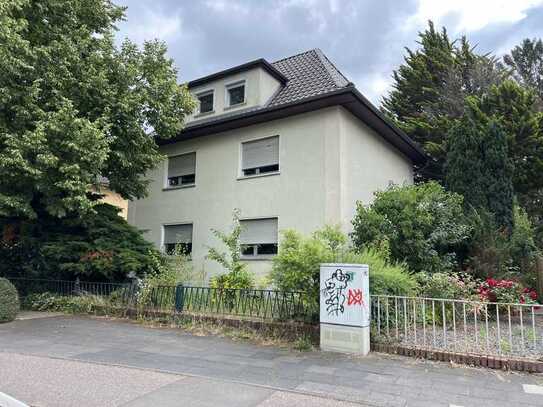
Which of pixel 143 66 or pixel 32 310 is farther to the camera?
pixel 143 66

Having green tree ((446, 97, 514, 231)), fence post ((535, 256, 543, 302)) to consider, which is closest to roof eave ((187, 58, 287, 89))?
green tree ((446, 97, 514, 231))

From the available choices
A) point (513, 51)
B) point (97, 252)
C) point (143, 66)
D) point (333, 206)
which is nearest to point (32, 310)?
point (97, 252)

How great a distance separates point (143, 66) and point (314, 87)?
5.22m

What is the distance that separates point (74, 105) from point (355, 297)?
29.6 ft

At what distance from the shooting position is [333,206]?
12.0m

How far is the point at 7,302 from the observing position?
927 cm

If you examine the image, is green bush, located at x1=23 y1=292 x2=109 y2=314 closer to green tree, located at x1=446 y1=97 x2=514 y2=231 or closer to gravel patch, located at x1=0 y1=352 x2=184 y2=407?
gravel patch, located at x1=0 y1=352 x2=184 y2=407

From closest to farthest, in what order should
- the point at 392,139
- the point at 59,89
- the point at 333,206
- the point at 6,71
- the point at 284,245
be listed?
the point at 284,245, the point at 6,71, the point at 59,89, the point at 333,206, the point at 392,139

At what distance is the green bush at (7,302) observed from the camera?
30.1 feet

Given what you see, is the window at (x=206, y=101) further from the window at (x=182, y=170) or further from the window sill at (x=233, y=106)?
the window at (x=182, y=170)

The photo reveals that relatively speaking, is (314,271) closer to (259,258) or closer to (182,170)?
(259,258)

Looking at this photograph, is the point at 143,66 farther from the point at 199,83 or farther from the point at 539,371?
the point at 539,371

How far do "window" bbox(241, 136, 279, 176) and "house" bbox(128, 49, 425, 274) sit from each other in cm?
3

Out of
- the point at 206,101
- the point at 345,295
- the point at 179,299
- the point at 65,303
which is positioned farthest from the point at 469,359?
the point at 206,101
